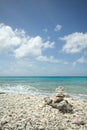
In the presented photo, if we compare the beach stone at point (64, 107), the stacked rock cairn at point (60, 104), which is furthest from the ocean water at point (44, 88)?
the beach stone at point (64, 107)

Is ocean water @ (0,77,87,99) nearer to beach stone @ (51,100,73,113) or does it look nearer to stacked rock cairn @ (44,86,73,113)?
stacked rock cairn @ (44,86,73,113)

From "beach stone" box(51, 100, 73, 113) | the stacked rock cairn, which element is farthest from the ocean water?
"beach stone" box(51, 100, 73, 113)

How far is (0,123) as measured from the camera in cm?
786

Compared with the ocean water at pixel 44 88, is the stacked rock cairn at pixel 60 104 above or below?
above

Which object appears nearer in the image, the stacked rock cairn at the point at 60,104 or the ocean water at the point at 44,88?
the stacked rock cairn at the point at 60,104

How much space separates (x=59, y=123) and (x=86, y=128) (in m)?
1.30

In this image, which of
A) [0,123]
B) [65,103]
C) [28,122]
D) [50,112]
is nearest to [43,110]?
[50,112]

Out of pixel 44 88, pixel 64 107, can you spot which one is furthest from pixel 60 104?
pixel 44 88

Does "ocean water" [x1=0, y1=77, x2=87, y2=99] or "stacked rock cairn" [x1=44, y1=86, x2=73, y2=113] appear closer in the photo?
"stacked rock cairn" [x1=44, y1=86, x2=73, y2=113]

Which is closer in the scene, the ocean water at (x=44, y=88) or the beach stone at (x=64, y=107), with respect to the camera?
the beach stone at (x=64, y=107)

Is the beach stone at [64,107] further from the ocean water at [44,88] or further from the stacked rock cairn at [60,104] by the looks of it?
the ocean water at [44,88]

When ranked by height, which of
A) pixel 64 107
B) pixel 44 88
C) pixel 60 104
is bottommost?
pixel 44 88

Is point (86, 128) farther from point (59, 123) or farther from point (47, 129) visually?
point (47, 129)

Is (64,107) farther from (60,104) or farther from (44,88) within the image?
(44,88)
